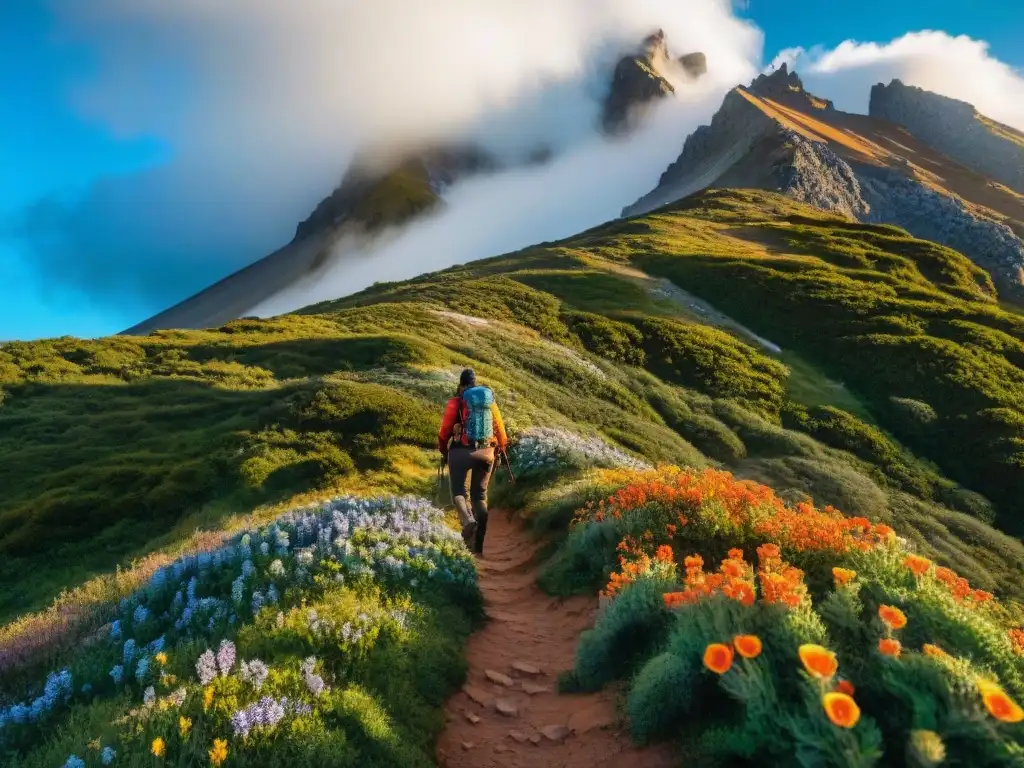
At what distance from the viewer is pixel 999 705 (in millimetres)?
3617

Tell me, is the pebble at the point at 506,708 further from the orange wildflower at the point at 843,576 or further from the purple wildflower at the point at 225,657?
the orange wildflower at the point at 843,576

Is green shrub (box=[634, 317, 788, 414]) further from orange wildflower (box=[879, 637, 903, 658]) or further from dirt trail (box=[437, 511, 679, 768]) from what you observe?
orange wildflower (box=[879, 637, 903, 658])

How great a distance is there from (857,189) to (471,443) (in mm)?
175430

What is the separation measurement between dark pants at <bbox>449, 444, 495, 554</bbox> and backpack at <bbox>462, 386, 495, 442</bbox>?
26 centimetres

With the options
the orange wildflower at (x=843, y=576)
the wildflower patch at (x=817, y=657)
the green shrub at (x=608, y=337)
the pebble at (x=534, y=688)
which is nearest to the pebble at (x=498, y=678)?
the pebble at (x=534, y=688)

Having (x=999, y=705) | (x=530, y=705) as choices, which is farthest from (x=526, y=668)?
(x=999, y=705)

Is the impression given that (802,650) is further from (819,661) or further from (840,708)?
(840,708)

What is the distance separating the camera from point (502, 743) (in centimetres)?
656

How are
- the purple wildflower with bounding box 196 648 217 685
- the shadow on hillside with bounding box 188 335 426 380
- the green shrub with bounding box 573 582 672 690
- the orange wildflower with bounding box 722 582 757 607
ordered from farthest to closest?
the shadow on hillside with bounding box 188 335 426 380 → the green shrub with bounding box 573 582 672 690 → the purple wildflower with bounding box 196 648 217 685 → the orange wildflower with bounding box 722 582 757 607

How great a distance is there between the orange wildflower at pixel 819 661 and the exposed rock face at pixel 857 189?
145703mm

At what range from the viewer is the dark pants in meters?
11.8

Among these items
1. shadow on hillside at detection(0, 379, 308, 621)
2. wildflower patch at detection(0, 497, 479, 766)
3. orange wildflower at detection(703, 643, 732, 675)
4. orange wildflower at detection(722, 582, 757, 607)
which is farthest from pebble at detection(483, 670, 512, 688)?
shadow on hillside at detection(0, 379, 308, 621)

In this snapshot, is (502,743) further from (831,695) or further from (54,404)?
(54,404)

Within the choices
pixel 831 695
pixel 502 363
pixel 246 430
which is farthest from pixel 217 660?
pixel 502 363
